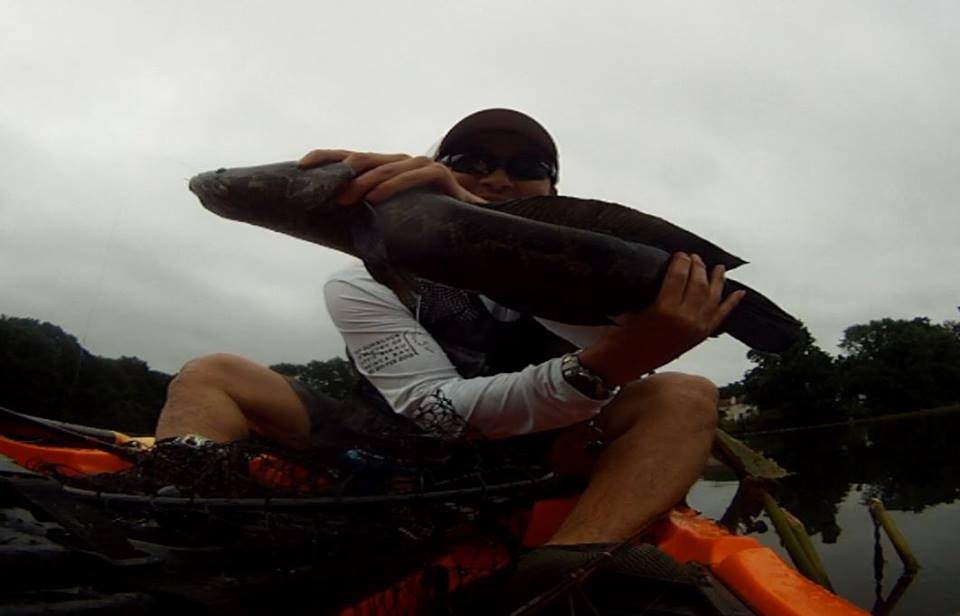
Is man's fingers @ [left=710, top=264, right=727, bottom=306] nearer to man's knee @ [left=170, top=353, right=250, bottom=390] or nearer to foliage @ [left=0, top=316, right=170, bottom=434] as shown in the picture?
man's knee @ [left=170, top=353, right=250, bottom=390]

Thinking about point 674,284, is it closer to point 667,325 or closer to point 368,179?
point 667,325

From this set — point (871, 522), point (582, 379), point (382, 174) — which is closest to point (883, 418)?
point (871, 522)

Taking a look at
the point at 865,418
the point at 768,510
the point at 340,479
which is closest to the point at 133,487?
the point at 340,479

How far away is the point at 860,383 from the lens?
5766cm

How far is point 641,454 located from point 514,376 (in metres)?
0.50

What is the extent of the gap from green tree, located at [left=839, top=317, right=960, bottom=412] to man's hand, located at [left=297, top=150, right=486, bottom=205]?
60855 millimetres

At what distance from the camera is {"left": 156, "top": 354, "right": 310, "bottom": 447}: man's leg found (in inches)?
100

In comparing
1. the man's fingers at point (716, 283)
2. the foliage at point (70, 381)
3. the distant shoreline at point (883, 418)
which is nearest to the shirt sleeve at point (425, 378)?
the man's fingers at point (716, 283)

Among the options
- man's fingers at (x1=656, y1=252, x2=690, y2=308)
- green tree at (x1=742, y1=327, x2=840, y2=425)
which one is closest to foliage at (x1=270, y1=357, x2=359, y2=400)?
man's fingers at (x1=656, y1=252, x2=690, y2=308)

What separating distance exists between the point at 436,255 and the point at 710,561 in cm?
119

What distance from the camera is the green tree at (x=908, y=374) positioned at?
186 feet

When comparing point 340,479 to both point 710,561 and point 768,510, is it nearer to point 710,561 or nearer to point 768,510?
point 710,561

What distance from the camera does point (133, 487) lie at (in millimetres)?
1725

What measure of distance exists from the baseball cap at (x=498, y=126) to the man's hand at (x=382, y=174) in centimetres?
111
